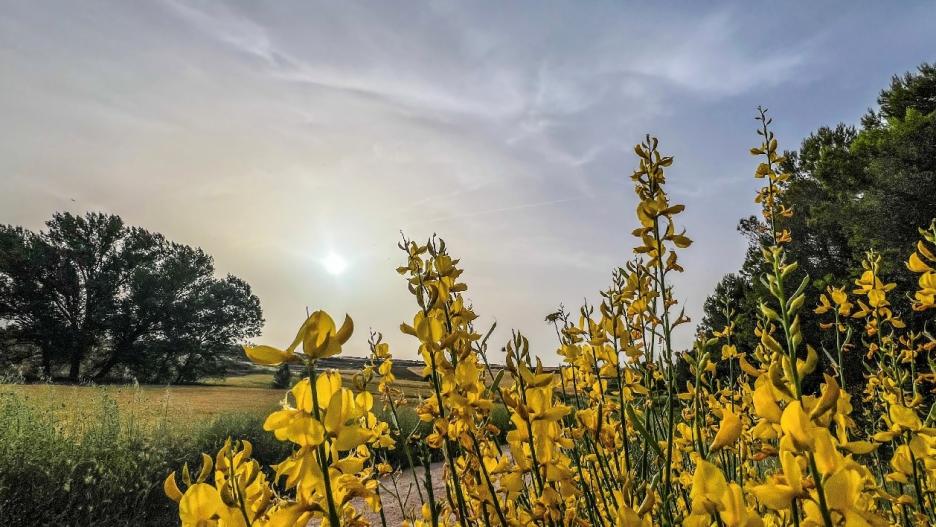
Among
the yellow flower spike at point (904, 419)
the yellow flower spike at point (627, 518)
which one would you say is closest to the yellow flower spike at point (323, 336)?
the yellow flower spike at point (627, 518)

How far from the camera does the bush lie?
5301mm

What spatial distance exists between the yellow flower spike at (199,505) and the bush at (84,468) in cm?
489

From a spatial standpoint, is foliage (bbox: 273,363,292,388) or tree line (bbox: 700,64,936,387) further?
foliage (bbox: 273,363,292,388)

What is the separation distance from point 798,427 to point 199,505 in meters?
0.89

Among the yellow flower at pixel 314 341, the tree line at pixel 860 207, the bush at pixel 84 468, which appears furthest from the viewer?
the tree line at pixel 860 207

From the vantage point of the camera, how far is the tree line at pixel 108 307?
96.4 ft

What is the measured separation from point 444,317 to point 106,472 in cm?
678

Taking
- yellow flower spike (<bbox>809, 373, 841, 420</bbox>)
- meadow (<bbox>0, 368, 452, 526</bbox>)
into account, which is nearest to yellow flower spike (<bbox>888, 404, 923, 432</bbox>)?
yellow flower spike (<bbox>809, 373, 841, 420</bbox>)

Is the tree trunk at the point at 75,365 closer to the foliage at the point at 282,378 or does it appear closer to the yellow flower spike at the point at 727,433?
the foliage at the point at 282,378

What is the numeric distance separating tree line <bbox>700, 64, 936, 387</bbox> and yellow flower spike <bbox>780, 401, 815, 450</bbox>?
8.92 meters

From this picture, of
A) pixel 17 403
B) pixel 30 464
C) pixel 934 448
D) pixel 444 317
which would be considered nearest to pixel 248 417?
pixel 17 403

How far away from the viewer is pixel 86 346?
99.5 feet

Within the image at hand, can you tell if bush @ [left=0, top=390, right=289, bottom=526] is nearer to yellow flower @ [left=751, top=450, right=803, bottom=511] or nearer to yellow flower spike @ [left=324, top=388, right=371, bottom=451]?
yellow flower spike @ [left=324, top=388, right=371, bottom=451]

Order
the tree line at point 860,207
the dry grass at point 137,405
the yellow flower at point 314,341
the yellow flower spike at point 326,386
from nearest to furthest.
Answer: the yellow flower at point 314,341 < the yellow flower spike at point 326,386 < the dry grass at point 137,405 < the tree line at point 860,207
